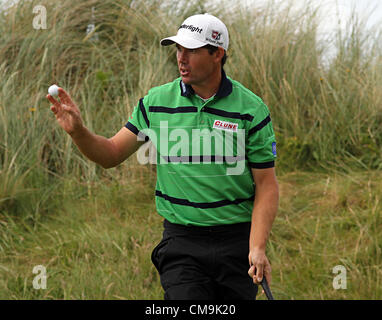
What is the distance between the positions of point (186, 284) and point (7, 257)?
2817mm

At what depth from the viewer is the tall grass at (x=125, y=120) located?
16.9ft

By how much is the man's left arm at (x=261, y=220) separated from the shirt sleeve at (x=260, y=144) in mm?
46

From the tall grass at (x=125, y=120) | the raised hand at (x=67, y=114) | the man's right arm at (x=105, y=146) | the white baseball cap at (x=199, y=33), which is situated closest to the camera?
the raised hand at (x=67, y=114)

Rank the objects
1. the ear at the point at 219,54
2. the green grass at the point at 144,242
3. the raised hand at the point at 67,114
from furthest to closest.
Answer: the green grass at the point at 144,242 → the ear at the point at 219,54 → the raised hand at the point at 67,114

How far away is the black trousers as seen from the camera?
310 centimetres

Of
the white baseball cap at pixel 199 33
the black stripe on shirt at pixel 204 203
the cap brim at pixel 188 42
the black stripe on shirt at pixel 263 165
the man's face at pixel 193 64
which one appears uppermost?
the white baseball cap at pixel 199 33

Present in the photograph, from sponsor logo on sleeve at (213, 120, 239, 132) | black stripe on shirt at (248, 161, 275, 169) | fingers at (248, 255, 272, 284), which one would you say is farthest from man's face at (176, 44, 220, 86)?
fingers at (248, 255, 272, 284)

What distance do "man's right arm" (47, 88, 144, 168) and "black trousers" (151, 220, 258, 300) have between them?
0.51m

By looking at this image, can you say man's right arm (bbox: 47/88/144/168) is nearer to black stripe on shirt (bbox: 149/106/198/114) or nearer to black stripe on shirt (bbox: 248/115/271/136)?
black stripe on shirt (bbox: 149/106/198/114)

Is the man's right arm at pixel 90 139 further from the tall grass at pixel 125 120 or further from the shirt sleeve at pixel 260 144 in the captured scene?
the tall grass at pixel 125 120

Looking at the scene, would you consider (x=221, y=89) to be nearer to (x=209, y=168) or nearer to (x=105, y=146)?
(x=209, y=168)

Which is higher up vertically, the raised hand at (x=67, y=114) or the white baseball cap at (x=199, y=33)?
the white baseball cap at (x=199, y=33)

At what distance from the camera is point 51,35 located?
7.84 metres

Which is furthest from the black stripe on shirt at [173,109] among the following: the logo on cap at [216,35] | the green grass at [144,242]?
the green grass at [144,242]
